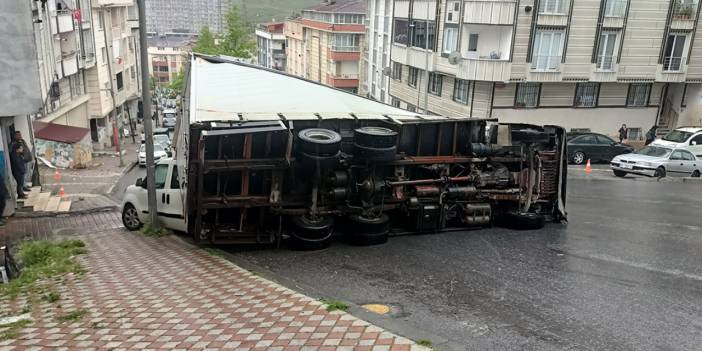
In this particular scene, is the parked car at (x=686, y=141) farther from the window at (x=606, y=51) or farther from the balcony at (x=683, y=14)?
the balcony at (x=683, y=14)

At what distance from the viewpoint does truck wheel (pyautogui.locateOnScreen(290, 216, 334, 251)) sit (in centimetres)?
982

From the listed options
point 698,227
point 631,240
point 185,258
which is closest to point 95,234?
point 185,258

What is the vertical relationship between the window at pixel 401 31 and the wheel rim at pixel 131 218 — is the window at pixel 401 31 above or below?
above

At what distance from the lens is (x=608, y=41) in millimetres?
30125

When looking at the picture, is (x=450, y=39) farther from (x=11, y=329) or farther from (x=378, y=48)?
(x=11, y=329)

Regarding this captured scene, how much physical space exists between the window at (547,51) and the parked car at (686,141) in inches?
295

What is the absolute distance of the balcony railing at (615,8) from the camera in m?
29.2

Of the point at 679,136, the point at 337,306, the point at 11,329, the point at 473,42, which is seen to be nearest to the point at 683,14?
the point at 679,136

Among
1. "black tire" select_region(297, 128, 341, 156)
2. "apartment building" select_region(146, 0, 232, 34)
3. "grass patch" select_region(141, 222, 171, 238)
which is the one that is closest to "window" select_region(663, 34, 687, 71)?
"black tire" select_region(297, 128, 341, 156)

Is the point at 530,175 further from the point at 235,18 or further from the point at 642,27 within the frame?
the point at 235,18

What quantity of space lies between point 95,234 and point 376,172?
288 inches

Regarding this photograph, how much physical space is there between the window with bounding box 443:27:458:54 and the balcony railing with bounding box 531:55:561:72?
15.0 ft

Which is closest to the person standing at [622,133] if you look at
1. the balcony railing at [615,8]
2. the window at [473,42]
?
the balcony railing at [615,8]

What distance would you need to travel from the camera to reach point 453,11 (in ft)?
101
